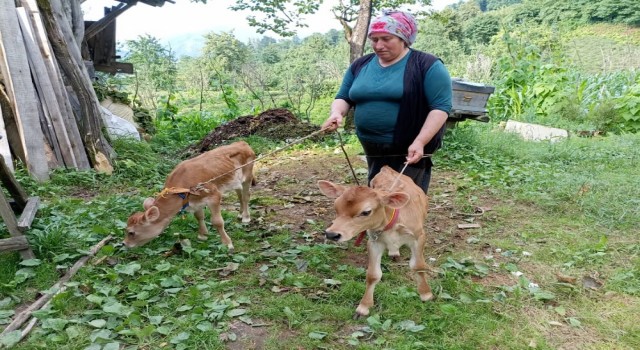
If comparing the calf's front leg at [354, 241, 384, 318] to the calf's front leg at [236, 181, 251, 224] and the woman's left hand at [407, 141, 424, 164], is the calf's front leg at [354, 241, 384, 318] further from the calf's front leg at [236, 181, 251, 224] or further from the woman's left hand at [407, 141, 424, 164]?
the calf's front leg at [236, 181, 251, 224]

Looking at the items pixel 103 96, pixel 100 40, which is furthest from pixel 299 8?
pixel 103 96

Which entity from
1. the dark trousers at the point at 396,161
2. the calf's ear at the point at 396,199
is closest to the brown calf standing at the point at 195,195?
the dark trousers at the point at 396,161

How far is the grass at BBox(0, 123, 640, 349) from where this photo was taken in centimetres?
339

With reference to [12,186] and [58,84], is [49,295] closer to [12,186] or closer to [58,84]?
[12,186]

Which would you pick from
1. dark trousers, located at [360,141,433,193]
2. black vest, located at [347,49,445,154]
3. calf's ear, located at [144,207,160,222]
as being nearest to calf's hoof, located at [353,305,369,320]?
dark trousers, located at [360,141,433,193]

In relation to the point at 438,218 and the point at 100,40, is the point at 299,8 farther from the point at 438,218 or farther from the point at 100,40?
the point at 438,218

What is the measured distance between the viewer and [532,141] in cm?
1027

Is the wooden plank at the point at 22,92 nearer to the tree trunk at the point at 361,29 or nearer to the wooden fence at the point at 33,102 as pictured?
the wooden fence at the point at 33,102

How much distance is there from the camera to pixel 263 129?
11.1 metres

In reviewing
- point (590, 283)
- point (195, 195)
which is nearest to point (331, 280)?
point (195, 195)

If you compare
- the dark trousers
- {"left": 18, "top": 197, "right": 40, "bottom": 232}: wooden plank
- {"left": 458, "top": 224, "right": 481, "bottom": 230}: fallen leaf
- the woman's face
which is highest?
the woman's face

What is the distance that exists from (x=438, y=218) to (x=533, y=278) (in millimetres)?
1776

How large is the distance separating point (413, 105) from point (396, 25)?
704 millimetres

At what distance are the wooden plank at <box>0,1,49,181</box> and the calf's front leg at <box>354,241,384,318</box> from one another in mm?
5428
